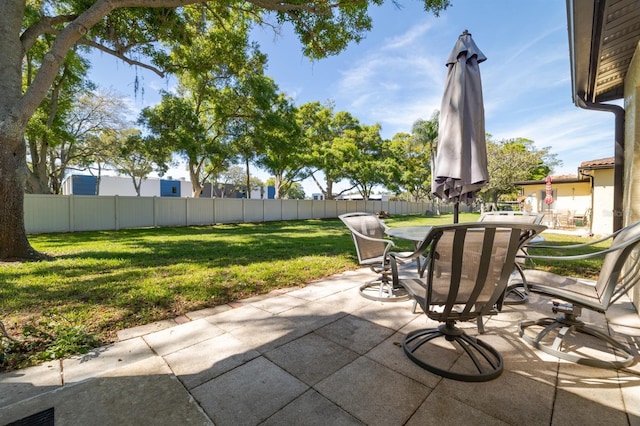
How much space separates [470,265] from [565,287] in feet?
9.70

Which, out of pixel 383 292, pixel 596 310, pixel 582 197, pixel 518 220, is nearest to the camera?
pixel 596 310

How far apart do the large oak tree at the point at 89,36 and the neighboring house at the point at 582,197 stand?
9.56 meters

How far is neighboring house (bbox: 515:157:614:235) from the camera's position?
9812mm

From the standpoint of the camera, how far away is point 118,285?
11.8ft

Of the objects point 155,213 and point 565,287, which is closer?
point 565,287

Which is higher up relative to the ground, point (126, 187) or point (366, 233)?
point (126, 187)

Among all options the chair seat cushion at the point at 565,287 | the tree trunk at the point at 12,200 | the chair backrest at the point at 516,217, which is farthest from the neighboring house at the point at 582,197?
the tree trunk at the point at 12,200

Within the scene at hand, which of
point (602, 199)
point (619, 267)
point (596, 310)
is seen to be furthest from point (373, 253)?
point (602, 199)

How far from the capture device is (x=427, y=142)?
1123 inches

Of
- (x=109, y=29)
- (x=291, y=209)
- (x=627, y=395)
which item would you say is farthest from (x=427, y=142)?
(x=627, y=395)

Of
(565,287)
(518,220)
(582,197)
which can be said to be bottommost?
(565,287)

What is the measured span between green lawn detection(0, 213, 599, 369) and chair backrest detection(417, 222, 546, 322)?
8.01ft

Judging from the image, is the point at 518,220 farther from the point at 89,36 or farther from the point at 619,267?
the point at 89,36

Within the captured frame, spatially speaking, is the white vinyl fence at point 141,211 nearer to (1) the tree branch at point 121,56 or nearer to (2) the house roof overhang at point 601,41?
(1) the tree branch at point 121,56
